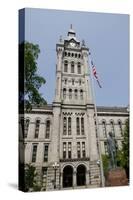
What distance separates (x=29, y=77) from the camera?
9.67 metres

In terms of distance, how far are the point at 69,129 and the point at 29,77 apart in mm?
1327

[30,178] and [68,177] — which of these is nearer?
[30,178]

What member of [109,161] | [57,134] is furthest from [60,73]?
[109,161]

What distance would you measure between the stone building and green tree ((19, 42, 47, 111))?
0.69 ft

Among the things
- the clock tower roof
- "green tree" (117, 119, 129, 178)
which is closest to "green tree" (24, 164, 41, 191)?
"green tree" (117, 119, 129, 178)

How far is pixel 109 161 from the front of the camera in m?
10.2

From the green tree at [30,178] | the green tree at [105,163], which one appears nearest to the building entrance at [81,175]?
the green tree at [105,163]

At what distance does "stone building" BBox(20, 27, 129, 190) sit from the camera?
9523 mm

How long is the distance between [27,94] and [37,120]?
22.1 inches

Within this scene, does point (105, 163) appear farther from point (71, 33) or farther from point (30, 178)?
point (71, 33)

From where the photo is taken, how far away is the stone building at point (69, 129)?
9.52 meters

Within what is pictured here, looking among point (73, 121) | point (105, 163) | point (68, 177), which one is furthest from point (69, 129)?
point (105, 163)

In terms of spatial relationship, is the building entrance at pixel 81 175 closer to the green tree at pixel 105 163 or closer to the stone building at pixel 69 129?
the stone building at pixel 69 129

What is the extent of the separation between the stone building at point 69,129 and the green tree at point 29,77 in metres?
0.21
